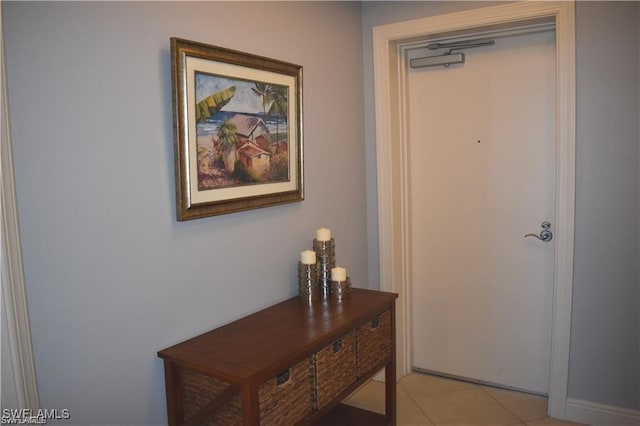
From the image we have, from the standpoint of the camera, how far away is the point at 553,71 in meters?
2.70

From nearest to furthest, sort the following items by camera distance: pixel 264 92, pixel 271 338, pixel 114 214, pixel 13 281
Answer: pixel 13 281 → pixel 114 214 → pixel 271 338 → pixel 264 92

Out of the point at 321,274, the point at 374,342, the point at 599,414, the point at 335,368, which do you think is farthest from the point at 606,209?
the point at 335,368

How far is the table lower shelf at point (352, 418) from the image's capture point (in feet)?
8.29

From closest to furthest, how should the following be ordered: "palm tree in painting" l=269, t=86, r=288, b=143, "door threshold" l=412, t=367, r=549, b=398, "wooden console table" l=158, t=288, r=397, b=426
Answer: "wooden console table" l=158, t=288, r=397, b=426, "palm tree in painting" l=269, t=86, r=288, b=143, "door threshold" l=412, t=367, r=549, b=398

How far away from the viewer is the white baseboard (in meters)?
2.51

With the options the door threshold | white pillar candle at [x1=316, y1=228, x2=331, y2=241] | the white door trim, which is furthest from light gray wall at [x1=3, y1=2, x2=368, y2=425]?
the door threshold

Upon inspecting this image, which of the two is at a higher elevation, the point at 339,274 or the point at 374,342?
the point at 339,274

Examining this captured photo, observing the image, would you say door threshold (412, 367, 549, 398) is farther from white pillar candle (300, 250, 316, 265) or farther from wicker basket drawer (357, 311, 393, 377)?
white pillar candle (300, 250, 316, 265)

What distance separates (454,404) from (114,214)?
2079 mm

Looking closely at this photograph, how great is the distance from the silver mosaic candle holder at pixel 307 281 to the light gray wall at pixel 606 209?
1250 mm

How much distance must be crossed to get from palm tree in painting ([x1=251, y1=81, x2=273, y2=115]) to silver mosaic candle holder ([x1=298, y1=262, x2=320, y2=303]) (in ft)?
2.29

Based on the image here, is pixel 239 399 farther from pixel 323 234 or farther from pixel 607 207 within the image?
pixel 607 207

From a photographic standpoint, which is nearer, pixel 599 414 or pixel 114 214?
pixel 114 214

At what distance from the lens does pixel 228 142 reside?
2.03m
